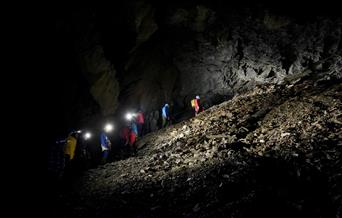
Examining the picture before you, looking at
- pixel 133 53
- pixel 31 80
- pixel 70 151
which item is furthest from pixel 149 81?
pixel 70 151

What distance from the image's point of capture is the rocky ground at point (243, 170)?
5594mm

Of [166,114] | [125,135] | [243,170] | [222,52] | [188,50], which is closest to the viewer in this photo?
[243,170]

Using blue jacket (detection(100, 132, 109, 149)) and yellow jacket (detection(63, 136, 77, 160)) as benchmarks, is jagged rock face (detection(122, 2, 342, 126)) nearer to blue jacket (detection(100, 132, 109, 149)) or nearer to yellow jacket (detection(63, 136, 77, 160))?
blue jacket (detection(100, 132, 109, 149))

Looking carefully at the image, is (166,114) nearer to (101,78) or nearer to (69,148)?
(101,78)

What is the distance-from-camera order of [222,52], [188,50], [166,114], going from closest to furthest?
[166,114], [222,52], [188,50]

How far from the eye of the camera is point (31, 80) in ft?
41.4

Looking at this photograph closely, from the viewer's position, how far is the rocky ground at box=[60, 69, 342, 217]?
559cm

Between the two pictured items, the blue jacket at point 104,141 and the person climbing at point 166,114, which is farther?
the person climbing at point 166,114

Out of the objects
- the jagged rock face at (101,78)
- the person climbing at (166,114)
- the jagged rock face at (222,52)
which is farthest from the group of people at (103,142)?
the jagged rock face at (222,52)

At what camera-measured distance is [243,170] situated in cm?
727

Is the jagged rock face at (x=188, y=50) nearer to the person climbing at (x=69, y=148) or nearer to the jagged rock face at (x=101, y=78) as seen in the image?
the jagged rock face at (x=101, y=78)

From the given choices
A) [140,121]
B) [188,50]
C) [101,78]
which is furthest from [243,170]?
[188,50]

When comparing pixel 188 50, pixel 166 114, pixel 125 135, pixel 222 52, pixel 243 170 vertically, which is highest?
pixel 188 50

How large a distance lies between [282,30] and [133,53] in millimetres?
8944
